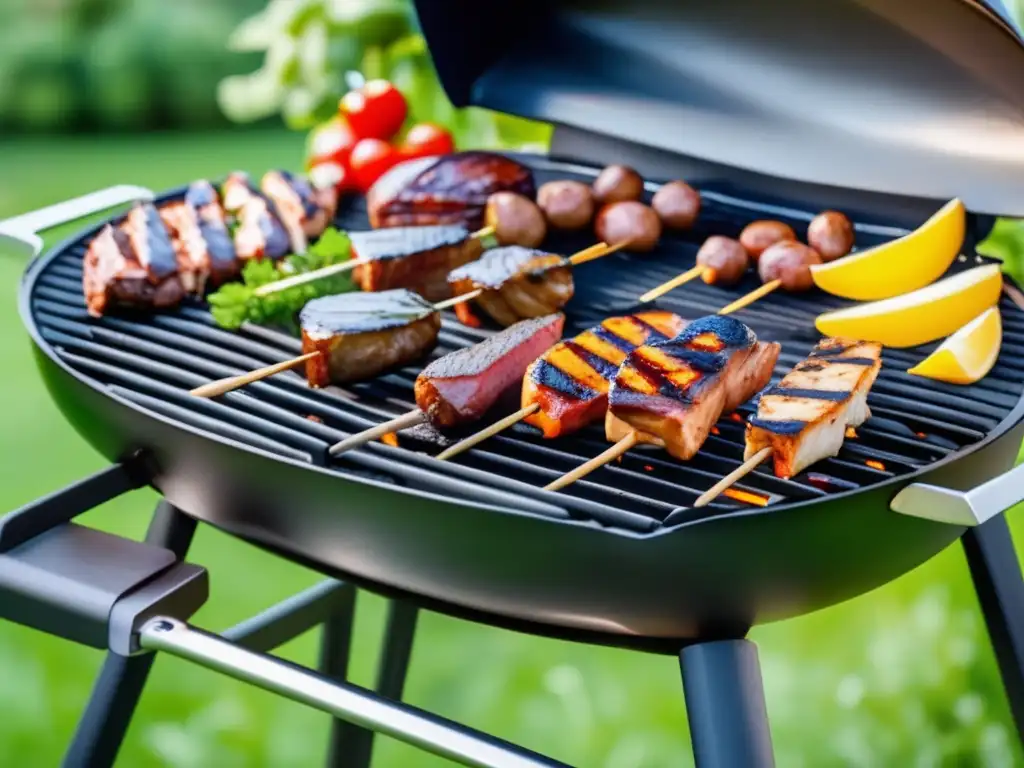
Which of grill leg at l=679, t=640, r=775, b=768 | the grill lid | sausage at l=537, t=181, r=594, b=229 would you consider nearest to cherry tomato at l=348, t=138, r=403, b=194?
the grill lid

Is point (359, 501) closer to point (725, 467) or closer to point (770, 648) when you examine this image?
→ point (725, 467)

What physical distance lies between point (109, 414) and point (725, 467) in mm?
917

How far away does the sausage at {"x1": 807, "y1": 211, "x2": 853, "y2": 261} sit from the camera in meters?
2.51

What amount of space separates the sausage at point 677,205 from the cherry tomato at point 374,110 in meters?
2.06

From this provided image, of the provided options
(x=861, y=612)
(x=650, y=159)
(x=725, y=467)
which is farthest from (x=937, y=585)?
(x=725, y=467)

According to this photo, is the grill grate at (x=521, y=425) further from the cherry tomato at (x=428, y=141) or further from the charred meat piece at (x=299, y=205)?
the cherry tomato at (x=428, y=141)

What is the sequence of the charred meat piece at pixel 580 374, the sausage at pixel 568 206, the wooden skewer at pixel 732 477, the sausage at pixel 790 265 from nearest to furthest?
1. the wooden skewer at pixel 732 477
2. the charred meat piece at pixel 580 374
3. the sausage at pixel 790 265
4. the sausage at pixel 568 206

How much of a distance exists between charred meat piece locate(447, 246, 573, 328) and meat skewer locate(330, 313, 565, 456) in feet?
0.93

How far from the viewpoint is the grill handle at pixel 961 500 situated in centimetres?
142

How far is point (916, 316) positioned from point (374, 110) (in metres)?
2.82

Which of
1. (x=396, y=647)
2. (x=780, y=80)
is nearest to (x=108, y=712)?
(x=396, y=647)

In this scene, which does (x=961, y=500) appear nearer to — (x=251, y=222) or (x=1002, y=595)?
(x=1002, y=595)

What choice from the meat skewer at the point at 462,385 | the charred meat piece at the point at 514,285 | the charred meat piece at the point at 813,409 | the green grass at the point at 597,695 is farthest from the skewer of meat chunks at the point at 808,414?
the green grass at the point at 597,695

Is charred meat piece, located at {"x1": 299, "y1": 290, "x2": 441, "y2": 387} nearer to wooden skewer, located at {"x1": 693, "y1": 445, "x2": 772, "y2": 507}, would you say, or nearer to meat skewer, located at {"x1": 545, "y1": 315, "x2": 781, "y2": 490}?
meat skewer, located at {"x1": 545, "y1": 315, "x2": 781, "y2": 490}
